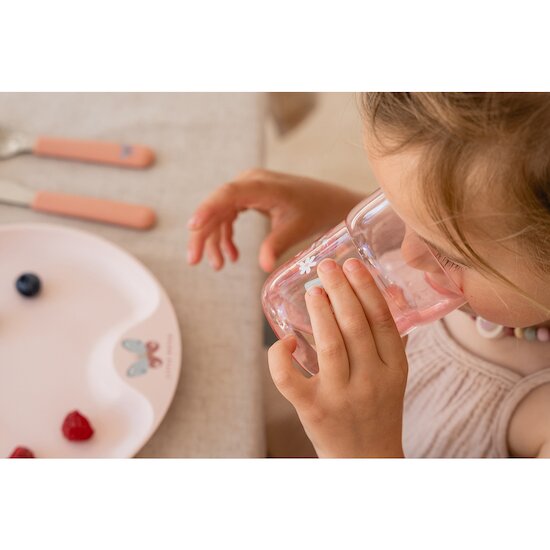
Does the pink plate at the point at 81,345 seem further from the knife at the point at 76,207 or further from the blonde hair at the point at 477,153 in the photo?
the blonde hair at the point at 477,153

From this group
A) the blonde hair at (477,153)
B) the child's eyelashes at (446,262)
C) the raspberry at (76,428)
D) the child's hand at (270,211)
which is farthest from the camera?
the child's hand at (270,211)

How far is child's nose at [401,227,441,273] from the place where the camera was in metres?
0.49

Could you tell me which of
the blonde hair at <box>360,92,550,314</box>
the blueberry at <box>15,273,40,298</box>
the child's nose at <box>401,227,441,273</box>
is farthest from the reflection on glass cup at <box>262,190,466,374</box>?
the blueberry at <box>15,273,40,298</box>

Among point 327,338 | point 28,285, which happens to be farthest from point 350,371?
point 28,285

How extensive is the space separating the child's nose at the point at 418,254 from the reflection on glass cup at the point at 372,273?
0.03 m

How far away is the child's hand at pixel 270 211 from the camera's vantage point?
669 millimetres

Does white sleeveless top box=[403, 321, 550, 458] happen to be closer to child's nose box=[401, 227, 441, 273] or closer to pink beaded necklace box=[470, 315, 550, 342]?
pink beaded necklace box=[470, 315, 550, 342]

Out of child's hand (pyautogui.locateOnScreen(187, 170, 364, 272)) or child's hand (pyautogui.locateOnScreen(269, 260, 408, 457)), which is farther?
child's hand (pyautogui.locateOnScreen(187, 170, 364, 272))

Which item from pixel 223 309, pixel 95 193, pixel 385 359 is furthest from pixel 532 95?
pixel 95 193

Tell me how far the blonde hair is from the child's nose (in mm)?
68

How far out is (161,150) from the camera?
0.74 m

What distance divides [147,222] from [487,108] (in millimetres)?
416

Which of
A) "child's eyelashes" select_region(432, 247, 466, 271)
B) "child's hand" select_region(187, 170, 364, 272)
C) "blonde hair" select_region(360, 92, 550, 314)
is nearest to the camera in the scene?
"blonde hair" select_region(360, 92, 550, 314)

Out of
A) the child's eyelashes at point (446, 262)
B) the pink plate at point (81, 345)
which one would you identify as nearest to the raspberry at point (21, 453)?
the pink plate at point (81, 345)
